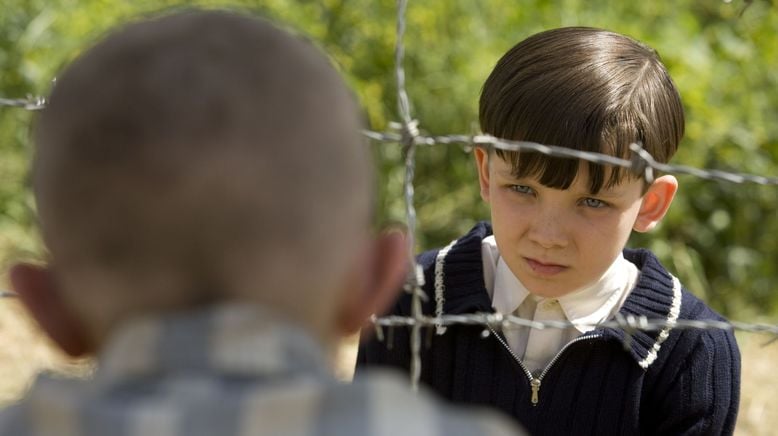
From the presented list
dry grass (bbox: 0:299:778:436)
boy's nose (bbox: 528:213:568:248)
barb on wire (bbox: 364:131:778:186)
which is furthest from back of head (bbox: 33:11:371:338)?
dry grass (bbox: 0:299:778:436)

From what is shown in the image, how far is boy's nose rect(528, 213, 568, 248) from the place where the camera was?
168 centimetres

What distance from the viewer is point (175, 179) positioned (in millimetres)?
797

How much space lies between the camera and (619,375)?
172 centimetres

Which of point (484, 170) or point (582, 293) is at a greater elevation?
point (484, 170)

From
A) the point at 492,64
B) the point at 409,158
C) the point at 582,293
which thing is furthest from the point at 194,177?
A: the point at 492,64

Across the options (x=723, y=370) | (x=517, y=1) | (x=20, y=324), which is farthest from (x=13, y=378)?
(x=723, y=370)

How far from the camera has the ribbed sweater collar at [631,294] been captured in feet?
5.61

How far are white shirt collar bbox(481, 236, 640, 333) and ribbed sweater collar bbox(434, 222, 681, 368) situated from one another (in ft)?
0.06

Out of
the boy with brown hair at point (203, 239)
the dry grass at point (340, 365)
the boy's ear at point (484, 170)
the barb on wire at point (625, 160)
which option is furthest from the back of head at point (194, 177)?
the dry grass at point (340, 365)

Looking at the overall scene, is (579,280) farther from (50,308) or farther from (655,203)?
(50,308)

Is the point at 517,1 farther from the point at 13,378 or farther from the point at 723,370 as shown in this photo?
the point at 723,370

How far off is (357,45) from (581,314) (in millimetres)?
2023

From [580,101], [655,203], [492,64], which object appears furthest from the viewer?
[492,64]

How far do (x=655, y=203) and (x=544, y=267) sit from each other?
8.8 inches
